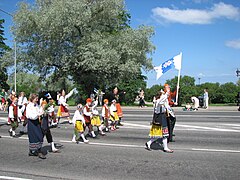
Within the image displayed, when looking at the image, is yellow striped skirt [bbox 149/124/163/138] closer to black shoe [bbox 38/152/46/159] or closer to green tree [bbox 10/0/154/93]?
black shoe [bbox 38/152/46/159]

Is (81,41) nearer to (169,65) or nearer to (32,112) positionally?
(169,65)

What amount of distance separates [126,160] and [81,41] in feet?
81.1

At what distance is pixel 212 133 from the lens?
1136 cm

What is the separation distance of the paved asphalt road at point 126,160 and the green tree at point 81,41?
20.0m

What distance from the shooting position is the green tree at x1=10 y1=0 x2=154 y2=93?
96.4 feet

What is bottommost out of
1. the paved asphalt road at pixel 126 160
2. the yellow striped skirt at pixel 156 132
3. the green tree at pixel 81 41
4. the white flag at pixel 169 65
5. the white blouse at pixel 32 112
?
the paved asphalt road at pixel 126 160

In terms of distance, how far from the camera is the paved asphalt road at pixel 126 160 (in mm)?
6074

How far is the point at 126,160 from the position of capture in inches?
284

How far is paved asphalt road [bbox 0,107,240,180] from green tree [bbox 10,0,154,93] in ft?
65.5

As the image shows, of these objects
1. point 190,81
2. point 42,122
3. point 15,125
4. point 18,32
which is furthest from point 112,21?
point 190,81

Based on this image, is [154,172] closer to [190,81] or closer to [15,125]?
[15,125]

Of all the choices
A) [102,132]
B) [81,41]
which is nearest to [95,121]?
[102,132]

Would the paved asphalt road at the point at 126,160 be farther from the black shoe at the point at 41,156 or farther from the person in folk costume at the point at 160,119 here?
the person in folk costume at the point at 160,119

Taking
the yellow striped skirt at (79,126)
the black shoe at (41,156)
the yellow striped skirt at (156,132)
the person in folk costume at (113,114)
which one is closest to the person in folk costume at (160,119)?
the yellow striped skirt at (156,132)
